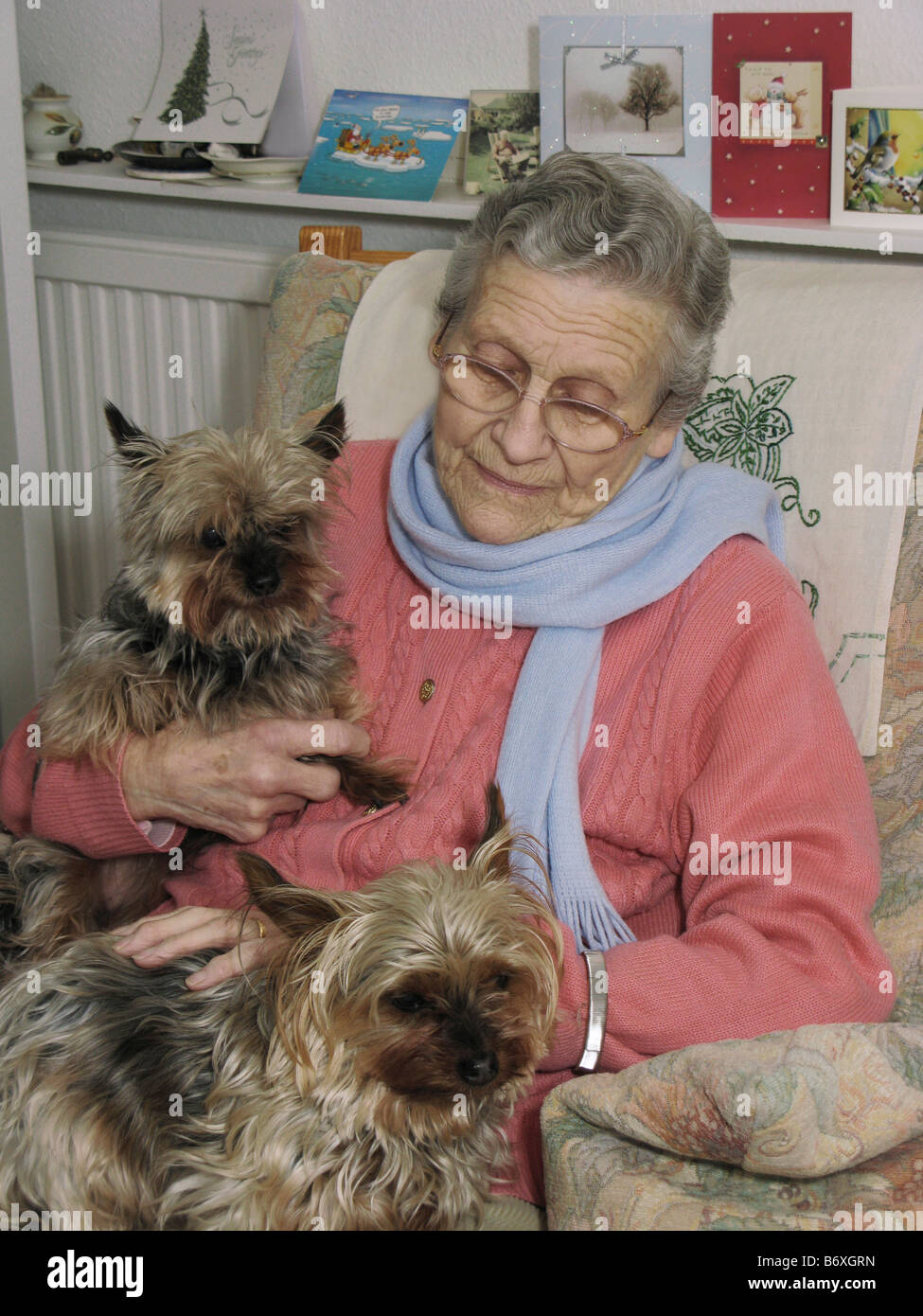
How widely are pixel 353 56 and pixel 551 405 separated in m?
1.60

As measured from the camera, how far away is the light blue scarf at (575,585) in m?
1.55

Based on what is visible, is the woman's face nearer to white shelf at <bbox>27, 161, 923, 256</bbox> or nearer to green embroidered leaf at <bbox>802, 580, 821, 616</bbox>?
green embroidered leaf at <bbox>802, 580, 821, 616</bbox>

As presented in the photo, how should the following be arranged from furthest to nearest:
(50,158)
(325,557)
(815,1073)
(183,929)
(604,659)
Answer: (50,158)
(325,557)
(604,659)
(183,929)
(815,1073)

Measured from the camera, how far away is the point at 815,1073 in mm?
1145

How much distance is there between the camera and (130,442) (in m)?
1.65

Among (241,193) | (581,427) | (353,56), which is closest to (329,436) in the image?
(581,427)

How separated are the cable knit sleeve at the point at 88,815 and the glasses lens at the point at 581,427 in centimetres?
72

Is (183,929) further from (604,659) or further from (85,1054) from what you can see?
(604,659)

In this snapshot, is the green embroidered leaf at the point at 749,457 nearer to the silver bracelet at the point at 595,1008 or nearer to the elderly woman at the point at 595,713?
the elderly woman at the point at 595,713

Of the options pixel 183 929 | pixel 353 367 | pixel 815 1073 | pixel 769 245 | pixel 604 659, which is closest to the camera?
pixel 815 1073

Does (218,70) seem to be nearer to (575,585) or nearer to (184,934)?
(575,585)

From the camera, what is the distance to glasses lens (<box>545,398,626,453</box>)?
63.2 inches
